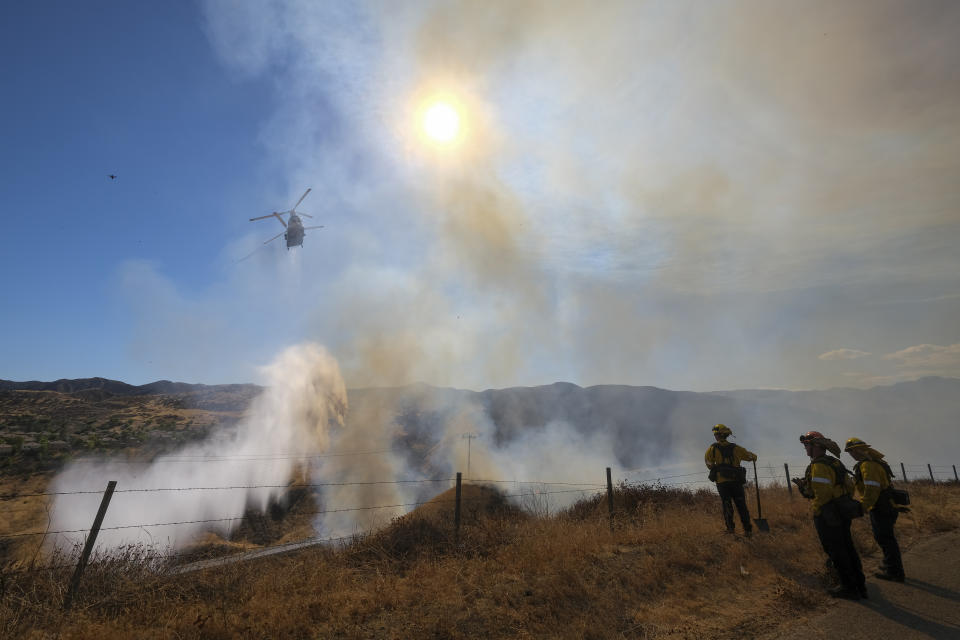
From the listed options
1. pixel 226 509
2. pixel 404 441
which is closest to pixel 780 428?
pixel 404 441

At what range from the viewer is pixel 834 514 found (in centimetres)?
588

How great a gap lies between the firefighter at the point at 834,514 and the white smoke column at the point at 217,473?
13.1 meters

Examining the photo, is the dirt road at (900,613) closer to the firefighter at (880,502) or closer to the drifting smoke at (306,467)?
the firefighter at (880,502)

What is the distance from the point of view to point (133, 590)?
5.63 m

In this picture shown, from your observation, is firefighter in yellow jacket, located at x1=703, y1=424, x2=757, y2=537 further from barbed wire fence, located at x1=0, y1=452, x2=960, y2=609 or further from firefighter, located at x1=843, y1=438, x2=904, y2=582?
firefighter, located at x1=843, y1=438, x2=904, y2=582

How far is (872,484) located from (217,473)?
27.9m

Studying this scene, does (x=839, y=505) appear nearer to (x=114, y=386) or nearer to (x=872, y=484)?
(x=872, y=484)

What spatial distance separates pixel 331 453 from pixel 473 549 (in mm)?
25493

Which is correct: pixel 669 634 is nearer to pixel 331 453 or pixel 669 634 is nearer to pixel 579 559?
pixel 579 559

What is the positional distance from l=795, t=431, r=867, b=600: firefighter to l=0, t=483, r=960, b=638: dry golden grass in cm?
48

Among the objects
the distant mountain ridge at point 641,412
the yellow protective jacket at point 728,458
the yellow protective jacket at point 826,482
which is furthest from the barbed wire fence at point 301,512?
the distant mountain ridge at point 641,412

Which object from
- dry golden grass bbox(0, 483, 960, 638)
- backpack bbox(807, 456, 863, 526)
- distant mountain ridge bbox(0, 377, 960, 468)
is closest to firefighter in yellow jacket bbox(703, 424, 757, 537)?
dry golden grass bbox(0, 483, 960, 638)

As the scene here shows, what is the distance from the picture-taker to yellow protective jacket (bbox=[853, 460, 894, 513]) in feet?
21.4

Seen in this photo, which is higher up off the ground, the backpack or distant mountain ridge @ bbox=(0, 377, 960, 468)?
distant mountain ridge @ bbox=(0, 377, 960, 468)
